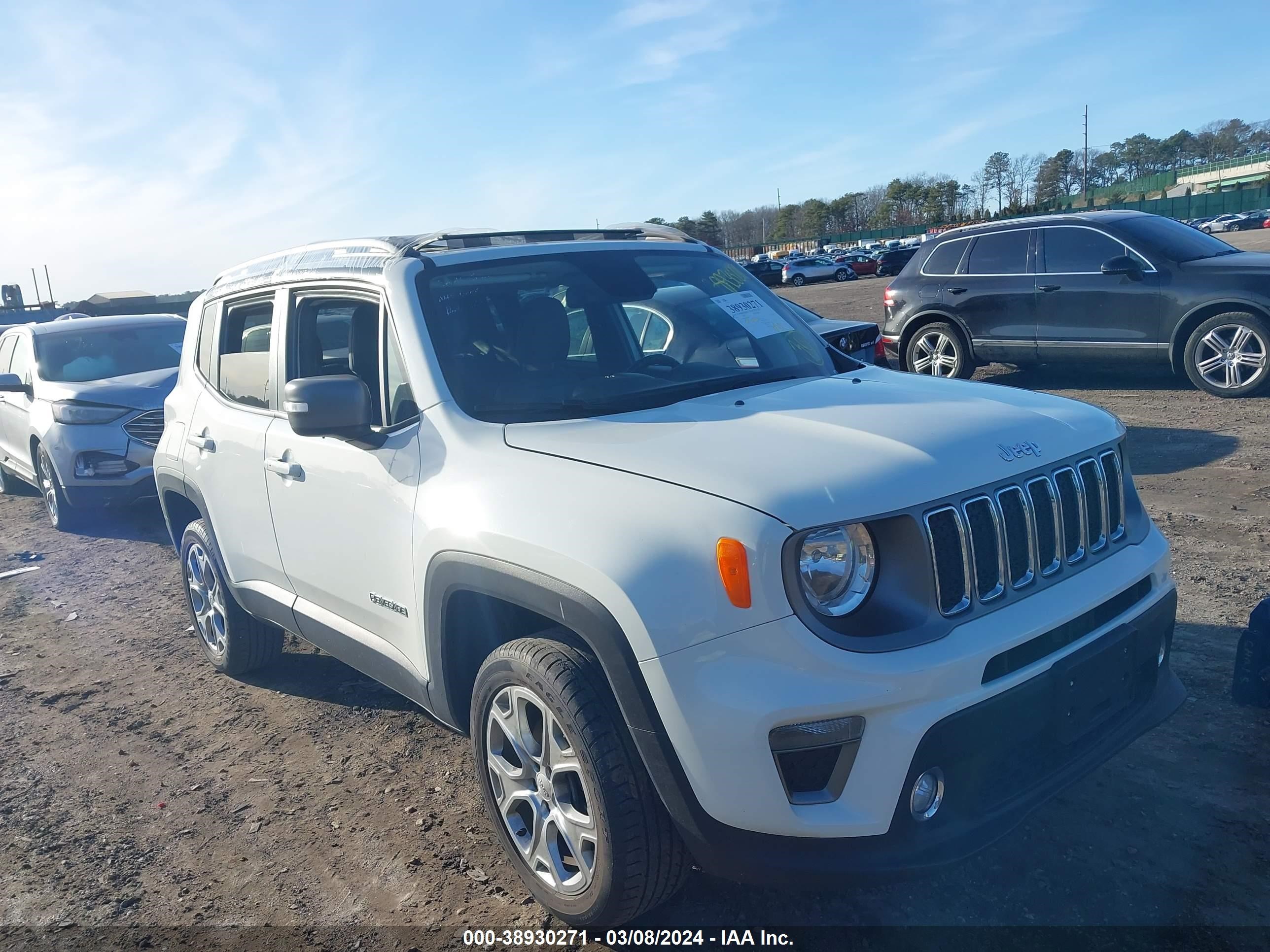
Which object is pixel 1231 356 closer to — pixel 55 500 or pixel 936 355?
pixel 936 355

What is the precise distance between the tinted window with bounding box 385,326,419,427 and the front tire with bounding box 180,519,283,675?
177 cm

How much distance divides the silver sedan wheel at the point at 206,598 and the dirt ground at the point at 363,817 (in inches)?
8.9

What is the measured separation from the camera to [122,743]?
173 inches

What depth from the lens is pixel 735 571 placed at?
7.51ft

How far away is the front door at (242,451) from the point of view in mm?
4066

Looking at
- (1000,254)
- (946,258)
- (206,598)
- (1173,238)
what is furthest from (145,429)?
(1173,238)

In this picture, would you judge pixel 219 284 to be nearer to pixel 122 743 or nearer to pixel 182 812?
pixel 122 743

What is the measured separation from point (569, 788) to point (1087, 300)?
28.8ft

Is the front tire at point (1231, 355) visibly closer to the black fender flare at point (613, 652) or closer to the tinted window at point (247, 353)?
the tinted window at point (247, 353)

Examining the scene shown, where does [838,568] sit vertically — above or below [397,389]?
below

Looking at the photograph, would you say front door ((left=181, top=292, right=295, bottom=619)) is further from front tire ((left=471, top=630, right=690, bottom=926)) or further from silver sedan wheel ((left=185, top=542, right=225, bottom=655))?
front tire ((left=471, top=630, right=690, bottom=926))

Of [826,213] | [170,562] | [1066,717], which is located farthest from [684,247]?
[826,213]

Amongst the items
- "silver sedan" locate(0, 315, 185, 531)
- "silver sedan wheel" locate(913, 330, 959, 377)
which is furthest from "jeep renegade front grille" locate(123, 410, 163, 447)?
"silver sedan wheel" locate(913, 330, 959, 377)

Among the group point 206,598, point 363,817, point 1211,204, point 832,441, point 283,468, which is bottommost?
point 363,817
